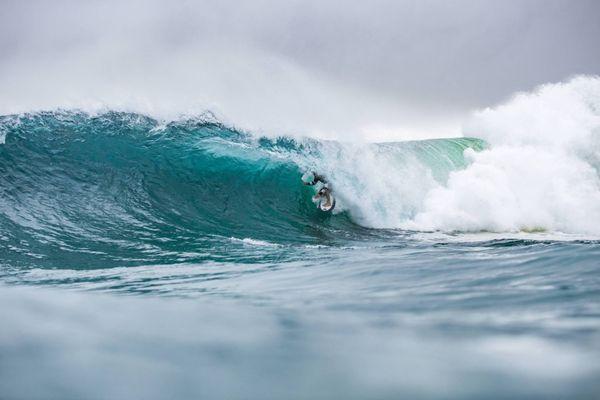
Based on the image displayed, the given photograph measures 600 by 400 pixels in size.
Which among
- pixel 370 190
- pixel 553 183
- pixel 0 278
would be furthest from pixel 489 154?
pixel 0 278

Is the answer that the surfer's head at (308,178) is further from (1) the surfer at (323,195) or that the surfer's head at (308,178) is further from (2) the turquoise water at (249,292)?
(2) the turquoise water at (249,292)

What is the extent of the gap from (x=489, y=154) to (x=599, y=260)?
29.8 feet

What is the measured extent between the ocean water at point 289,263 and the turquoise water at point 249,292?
14 millimetres

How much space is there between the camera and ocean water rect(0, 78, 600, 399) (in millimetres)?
1507

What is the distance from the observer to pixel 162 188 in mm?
9133

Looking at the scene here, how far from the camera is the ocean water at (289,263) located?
1507mm

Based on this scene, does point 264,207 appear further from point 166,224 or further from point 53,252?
point 53,252

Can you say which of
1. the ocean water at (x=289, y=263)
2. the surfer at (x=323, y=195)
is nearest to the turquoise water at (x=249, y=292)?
the ocean water at (x=289, y=263)

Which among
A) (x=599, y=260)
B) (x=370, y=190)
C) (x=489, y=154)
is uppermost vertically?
(x=489, y=154)

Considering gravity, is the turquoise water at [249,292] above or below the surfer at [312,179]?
below

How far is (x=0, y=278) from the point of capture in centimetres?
450

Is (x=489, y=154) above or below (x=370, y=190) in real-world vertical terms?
above

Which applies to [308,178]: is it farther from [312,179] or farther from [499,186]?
[499,186]

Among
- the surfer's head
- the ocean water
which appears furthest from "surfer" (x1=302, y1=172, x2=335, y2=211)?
the ocean water
